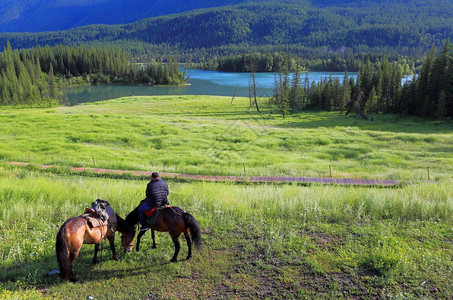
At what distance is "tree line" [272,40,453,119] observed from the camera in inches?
2923

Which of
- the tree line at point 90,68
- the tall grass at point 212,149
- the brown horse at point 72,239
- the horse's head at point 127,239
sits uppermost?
the tree line at point 90,68

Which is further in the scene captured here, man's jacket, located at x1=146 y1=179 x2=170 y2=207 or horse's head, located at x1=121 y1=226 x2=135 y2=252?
horse's head, located at x1=121 y1=226 x2=135 y2=252

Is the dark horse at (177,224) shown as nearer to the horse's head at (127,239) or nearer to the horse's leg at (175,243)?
the horse's leg at (175,243)

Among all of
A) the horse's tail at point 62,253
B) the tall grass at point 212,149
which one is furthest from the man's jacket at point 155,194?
the tall grass at point 212,149

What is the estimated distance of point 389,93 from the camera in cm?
9300

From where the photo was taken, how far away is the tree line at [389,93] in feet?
244

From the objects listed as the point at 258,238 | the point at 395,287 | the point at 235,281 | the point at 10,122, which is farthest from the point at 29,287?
the point at 10,122

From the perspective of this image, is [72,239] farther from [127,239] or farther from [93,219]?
[127,239]

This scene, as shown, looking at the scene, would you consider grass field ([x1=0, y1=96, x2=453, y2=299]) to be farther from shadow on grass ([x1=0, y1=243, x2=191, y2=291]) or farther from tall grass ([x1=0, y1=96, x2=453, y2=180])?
tall grass ([x1=0, y1=96, x2=453, y2=180])

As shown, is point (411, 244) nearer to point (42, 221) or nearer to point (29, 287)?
point (29, 287)

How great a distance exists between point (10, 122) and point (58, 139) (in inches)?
636

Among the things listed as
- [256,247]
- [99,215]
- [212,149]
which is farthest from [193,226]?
[212,149]

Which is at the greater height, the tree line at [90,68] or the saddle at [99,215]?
the tree line at [90,68]

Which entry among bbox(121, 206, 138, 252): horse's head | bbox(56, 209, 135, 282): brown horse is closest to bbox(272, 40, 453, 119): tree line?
bbox(121, 206, 138, 252): horse's head
